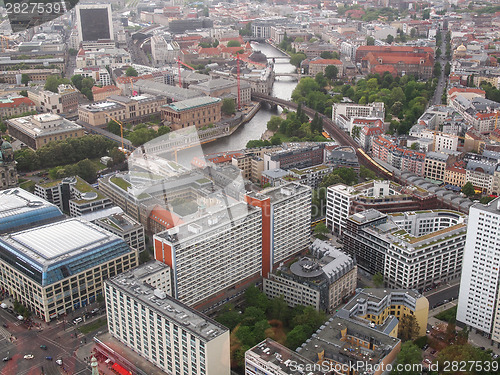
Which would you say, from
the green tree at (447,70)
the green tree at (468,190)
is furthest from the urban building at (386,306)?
the green tree at (447,70)

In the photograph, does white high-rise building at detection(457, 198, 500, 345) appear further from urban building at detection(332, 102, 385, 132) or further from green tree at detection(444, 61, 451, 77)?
green tree at detection(444, 61, 451, 77)

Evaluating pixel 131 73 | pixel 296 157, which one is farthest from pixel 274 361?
pixel 131 73

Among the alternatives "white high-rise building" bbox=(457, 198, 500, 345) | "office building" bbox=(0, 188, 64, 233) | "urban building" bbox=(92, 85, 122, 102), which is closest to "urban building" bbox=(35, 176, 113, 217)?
"office building" bbox=(0, 188, 64, 233)

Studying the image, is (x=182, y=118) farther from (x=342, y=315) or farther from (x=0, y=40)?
(x=0, y=40)

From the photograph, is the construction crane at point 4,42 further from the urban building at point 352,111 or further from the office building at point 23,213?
the office building at point 23,213

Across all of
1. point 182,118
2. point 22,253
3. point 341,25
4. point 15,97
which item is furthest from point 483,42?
point 22,253

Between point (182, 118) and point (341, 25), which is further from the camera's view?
point (341, 25)
